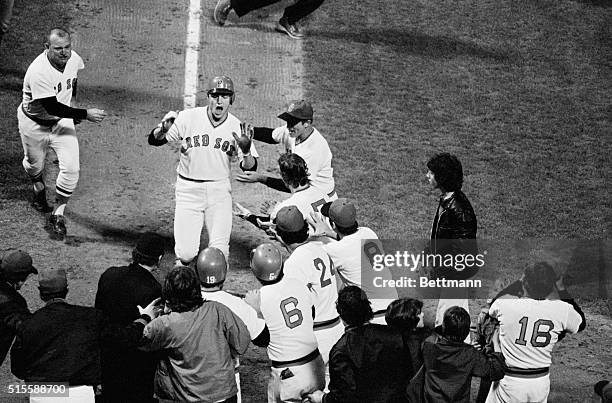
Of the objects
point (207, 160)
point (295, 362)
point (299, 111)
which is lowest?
point (295, 362)

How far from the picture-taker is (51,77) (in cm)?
965

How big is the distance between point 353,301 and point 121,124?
552 centimetres

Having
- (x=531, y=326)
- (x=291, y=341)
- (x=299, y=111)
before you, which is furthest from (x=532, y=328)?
(x=299, y=111)

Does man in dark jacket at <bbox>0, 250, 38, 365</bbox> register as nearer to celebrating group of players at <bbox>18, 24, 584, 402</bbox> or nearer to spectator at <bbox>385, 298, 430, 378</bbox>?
celebrating group of players at <bbox>18, 24, 584, 402</bbox>

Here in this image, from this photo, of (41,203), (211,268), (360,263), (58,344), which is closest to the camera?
(58,344)

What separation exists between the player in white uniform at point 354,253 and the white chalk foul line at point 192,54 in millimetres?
4239

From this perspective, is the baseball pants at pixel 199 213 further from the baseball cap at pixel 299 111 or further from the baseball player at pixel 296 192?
the baseball cap at pixel 299 111

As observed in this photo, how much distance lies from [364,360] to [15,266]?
7.55 feet

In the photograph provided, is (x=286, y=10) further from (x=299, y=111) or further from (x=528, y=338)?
(x=528, y=338)

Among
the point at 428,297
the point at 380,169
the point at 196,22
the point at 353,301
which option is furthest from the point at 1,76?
the point at 353,301

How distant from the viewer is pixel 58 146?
981cm

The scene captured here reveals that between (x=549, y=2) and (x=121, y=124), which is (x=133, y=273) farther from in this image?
(x=549, y=2)

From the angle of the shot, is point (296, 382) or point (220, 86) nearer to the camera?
point (296, 382)

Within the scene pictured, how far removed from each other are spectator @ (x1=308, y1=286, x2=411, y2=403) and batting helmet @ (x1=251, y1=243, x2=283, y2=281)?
55 cm
